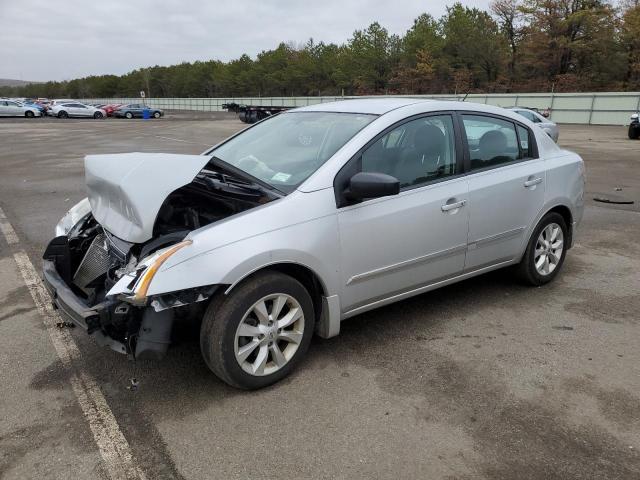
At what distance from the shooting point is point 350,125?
145 inches

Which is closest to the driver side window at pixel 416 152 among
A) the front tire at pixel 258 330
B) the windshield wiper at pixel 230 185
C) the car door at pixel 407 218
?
the car door at pixel 407 218

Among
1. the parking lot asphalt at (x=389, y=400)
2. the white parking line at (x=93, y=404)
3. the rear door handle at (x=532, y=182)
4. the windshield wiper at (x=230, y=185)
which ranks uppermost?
the windshield wiper at (x=230, y=185)

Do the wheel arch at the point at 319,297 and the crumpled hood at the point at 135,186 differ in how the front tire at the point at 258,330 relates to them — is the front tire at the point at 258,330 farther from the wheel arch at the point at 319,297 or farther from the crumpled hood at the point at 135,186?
the crumpled hood at the point at 135,186

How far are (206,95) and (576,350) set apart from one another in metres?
120

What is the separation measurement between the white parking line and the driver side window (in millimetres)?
2140

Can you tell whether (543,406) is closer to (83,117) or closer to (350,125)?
(350,125)

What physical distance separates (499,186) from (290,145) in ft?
5.54

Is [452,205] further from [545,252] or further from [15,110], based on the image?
[15,110]

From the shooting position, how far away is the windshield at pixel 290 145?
3.46 metres

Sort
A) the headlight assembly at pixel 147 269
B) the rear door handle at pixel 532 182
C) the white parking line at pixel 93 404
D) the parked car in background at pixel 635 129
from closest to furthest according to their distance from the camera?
the white parking line at pixel 93 404 < the headlight assembly at pixel 147 269 < the rear door handle at pixel 532 182 < the parked car in background at pixel 635 129

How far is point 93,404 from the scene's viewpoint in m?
2.96

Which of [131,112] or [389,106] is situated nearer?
[389,106]

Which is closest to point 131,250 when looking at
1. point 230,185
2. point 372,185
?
point 230,185

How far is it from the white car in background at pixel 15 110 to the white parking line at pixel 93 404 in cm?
4860
